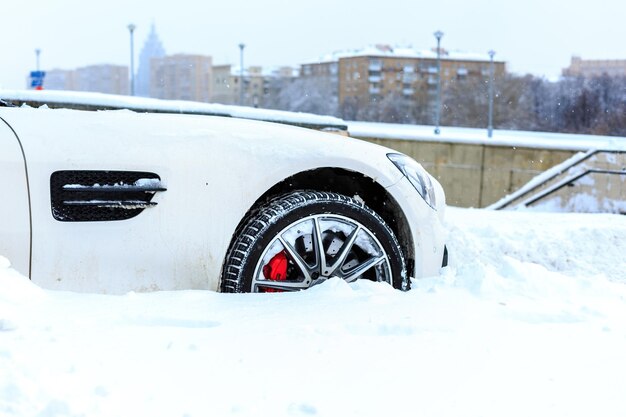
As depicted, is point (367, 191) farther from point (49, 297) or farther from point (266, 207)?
point (49, 297)

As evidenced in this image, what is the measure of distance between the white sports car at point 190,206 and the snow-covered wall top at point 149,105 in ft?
20.0

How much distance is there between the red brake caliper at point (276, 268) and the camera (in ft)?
10.4

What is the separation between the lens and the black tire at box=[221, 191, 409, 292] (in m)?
3.09

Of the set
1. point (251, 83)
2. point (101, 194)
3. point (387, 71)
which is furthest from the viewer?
point (251, 83)

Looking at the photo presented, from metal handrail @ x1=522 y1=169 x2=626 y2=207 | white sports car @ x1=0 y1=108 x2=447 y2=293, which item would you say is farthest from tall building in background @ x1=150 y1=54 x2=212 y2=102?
white sports car @ x1=0 y1=108 x2=447 y2=293

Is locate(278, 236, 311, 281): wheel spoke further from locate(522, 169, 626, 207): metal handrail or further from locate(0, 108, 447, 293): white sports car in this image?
locate(522, 169, 626, 207): metal handrail

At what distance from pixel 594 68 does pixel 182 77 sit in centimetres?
6201

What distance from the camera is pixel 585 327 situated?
2.89 metres

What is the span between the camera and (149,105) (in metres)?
9.52

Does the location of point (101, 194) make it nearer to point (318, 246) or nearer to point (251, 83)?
point (318, 246)

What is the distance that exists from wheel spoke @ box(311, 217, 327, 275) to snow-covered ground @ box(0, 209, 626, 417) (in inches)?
5.5

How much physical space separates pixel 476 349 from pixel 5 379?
1.53 m

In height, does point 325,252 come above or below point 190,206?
below

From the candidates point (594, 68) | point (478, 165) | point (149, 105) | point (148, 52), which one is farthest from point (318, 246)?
point (148, 52)
